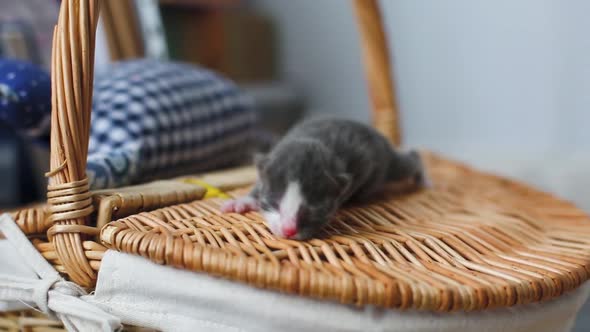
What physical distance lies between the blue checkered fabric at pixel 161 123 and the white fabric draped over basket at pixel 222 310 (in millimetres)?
277

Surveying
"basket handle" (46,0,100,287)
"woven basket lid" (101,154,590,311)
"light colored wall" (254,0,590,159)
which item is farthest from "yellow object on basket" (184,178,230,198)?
"light colored wall" (254,0,590,159)

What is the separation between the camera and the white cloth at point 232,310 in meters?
0.63

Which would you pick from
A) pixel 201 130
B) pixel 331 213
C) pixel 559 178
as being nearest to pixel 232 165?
pixel 201 130

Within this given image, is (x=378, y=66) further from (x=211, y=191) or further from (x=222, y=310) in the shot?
(x=222, y=310)

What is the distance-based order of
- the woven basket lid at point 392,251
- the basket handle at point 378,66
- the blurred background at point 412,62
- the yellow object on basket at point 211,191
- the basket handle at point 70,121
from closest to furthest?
1. the woven basket lid at point 392,251
2. the basket handle at point 70,121
3. the yellow object on basket at point 211,191
4. the basket handle at point 378,66
5. the blurred background at point 412,62

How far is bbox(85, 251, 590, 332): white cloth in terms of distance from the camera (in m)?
0.63

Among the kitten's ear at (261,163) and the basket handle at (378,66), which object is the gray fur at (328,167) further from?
the basket handle at (378,66)

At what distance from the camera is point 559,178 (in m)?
1.69

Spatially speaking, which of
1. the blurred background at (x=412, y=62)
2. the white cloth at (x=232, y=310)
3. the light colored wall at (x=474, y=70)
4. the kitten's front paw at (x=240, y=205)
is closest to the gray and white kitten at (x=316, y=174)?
the kitten's front paw at (x=240, y=205)

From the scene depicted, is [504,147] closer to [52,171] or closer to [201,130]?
[201,130]

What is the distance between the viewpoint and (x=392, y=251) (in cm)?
75

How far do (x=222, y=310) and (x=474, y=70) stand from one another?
164 cm

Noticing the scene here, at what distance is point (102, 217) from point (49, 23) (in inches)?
36.5

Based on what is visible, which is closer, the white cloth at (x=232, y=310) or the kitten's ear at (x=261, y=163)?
the white cloth at (x=232, y=310)
